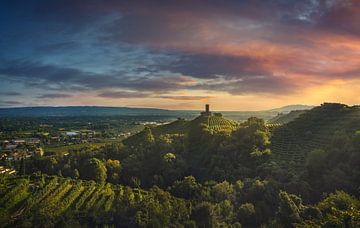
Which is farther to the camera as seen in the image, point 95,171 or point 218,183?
point 95,171

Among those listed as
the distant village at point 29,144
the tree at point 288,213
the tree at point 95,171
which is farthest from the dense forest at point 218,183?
the distant village at point 29,144

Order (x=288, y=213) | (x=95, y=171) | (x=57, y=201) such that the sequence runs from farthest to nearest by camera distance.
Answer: (x=95, y=171) → (x=57, y=201) → (x=288, y=213)

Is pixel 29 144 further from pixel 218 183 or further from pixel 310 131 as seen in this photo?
pixel 310 131

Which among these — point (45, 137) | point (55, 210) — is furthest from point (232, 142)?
point (45, 137)

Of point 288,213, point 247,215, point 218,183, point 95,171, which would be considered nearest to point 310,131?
point 218,183

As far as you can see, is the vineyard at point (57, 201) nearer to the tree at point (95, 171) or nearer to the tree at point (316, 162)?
the tree at point (95, 171)
